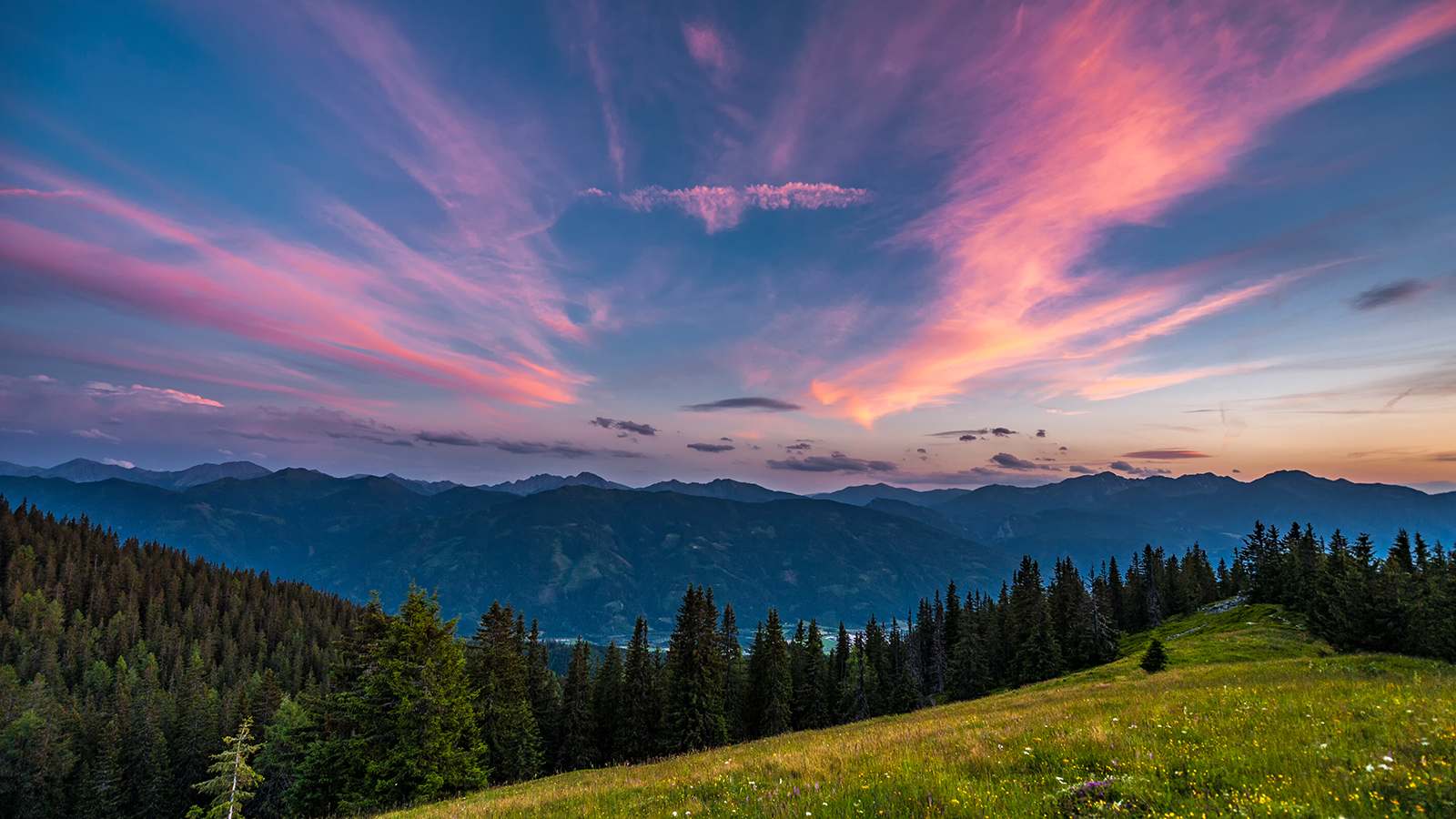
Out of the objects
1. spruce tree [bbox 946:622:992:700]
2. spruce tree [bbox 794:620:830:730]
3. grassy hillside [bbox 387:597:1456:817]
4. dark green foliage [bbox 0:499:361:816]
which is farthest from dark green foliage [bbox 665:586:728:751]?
grassy hillside [bbox 387:597:1456:817]

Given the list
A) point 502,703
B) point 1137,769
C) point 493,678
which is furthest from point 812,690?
point 1137,769

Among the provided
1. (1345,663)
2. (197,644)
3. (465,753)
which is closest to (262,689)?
(197,644)

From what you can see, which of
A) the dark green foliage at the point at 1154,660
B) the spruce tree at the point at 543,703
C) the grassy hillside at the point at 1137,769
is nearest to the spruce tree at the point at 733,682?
the spruce tree at the point at 543,703

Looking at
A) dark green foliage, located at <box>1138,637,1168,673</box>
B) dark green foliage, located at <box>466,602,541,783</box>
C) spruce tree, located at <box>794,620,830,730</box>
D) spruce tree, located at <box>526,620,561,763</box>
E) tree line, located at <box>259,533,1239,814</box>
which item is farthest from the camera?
spruce tree, located at <box>794,620,830,730</box>

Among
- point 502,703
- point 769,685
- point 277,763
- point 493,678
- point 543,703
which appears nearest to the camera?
point 493,678

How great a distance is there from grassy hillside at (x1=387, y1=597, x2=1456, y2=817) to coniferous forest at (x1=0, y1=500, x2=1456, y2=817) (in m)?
23.9

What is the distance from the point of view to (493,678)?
56.1 metres

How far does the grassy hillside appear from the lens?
702 cm

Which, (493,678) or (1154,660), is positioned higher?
(1154,660)

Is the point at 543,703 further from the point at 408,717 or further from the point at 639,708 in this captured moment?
the point at 408,717

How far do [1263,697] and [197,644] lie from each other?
18850 centimetres

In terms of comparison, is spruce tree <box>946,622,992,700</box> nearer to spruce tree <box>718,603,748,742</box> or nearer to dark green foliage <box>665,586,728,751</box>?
spruce tree <box>718,603,748,742</box>

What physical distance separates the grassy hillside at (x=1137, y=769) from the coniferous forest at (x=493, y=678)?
23877 mm

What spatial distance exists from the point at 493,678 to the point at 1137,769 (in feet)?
195
